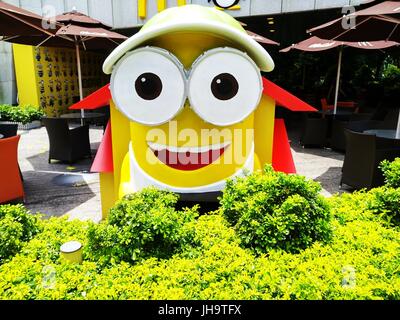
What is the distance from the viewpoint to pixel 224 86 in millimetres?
2879

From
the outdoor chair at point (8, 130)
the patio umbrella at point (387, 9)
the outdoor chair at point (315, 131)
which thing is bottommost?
the outdoor chair at point (315, 131)

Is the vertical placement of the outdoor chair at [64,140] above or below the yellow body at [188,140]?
below

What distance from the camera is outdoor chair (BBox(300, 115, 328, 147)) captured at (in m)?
8.72

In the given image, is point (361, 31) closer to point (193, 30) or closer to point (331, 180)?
point (331, 180)

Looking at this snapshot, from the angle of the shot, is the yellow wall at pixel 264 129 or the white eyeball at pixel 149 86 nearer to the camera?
the white eyeball at pixel 149 86

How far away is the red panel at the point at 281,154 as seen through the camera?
371cm

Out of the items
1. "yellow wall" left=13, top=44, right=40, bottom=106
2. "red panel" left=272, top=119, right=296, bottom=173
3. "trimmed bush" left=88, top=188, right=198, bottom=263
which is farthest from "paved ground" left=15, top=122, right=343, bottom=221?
"yellow wall" left=13, top=44, right=40, bottom=106

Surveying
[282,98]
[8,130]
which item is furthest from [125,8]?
[282,98]

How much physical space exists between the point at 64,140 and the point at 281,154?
201 inches

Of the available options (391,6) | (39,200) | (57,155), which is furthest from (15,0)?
(391,6)

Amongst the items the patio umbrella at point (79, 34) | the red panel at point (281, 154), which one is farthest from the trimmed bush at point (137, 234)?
the patio umbrella at point (79, 34)

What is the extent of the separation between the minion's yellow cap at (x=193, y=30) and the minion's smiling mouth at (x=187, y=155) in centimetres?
79

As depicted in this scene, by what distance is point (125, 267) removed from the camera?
206 centimetres

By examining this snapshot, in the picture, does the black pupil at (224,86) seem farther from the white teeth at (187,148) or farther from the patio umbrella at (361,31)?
the patio umbrella at (361,31)
